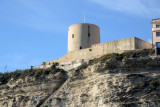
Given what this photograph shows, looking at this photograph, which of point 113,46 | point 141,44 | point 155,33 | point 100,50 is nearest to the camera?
point 155,33

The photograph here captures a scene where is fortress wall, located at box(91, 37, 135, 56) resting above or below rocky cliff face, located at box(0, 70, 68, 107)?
above

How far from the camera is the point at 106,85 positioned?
116ft

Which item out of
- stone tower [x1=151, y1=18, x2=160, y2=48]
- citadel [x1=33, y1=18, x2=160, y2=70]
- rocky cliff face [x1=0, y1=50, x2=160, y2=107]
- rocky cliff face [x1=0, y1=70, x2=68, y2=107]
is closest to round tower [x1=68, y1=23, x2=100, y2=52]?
citadel [x1=33, y1=18, x2=160, y2=70]

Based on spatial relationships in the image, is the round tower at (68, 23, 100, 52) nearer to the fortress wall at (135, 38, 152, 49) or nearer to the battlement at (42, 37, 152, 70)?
the battlement at (42, 37, 152, 70)

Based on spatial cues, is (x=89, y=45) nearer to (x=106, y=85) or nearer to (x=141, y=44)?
(x=141, y=44)

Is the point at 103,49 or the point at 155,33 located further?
the point at 103,49

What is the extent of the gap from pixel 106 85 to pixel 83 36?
11181 mm

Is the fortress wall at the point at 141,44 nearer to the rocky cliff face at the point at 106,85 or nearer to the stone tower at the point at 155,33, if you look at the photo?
the stone tower at the point at 155,33

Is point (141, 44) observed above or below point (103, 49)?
above

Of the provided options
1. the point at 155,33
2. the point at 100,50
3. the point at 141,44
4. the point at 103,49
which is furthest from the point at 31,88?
the point at 155,33

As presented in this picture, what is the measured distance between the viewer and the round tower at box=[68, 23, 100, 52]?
45.3 metres

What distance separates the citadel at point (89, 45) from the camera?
39.0 meters

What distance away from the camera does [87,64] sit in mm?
38656

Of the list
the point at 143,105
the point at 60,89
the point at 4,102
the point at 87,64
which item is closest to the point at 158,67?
the point at 143,105
